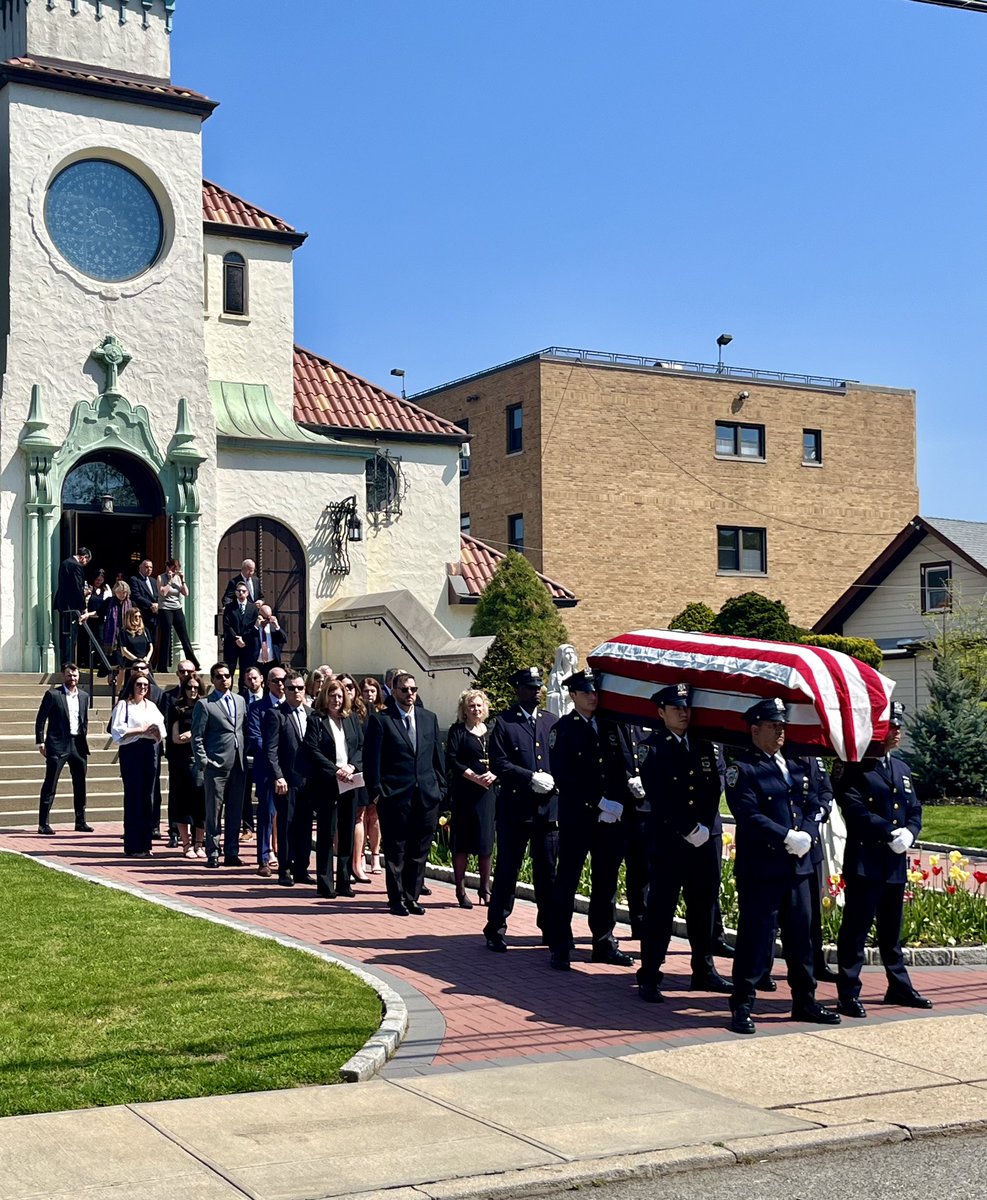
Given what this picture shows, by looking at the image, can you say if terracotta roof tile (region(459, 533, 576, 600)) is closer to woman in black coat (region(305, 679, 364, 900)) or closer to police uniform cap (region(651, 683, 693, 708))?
woman in black coat (region(305, 679, 364, 900))

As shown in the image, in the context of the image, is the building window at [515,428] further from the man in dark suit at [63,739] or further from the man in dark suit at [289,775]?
the man in dark suit at [289,775]

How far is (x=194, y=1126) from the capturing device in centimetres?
716

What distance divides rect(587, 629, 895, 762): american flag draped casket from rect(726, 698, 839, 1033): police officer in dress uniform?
370mm

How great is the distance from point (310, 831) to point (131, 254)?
14595 mm

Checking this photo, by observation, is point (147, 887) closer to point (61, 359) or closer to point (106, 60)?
point (61, 359)

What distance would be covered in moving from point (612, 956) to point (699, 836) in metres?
1.84

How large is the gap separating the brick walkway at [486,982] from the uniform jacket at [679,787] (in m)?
1.13

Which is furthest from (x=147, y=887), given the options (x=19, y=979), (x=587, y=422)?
(x=587, y=422)

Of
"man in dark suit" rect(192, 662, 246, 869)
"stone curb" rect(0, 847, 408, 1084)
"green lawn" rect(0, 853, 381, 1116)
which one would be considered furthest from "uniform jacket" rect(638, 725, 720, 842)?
"man in dark suit" rect(192, 662, 246, 869)

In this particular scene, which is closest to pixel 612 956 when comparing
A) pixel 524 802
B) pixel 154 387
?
pixel 524 802

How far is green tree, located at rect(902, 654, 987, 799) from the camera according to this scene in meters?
25.5

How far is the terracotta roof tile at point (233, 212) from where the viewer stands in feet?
96.8

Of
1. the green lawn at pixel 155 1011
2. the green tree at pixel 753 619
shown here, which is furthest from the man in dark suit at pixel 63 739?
the green tree at pixel 753 619

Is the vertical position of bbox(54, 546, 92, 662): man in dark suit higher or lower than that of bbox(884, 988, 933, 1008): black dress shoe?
higher
